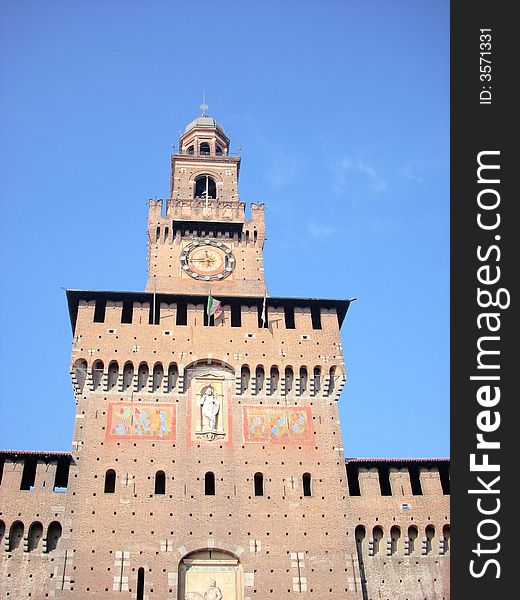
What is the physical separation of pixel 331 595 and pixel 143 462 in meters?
7.19

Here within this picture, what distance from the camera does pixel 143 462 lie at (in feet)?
89.1

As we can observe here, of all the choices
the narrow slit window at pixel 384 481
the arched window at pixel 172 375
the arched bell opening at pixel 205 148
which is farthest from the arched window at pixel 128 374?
the arched bell opening at pixel 205 148

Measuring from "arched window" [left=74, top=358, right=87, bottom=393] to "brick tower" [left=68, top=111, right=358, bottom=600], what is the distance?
0.05 m

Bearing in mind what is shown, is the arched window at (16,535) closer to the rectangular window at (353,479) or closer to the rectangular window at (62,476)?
the rectangular window at (62,476)

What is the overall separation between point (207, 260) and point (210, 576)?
13049 millimetres

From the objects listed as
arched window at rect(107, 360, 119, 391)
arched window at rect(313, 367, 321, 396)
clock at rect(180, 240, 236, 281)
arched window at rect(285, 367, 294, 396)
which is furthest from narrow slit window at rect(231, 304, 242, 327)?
arched window at rect(107, 360, 119, 391)

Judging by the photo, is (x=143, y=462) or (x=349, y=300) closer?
(x=143, y=462)

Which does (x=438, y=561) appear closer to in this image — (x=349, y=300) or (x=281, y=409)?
(x=281, y=409)

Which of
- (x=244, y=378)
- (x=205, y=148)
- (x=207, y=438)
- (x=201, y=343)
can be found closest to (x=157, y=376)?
(x=201, y=343)

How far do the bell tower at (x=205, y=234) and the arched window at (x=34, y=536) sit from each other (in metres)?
10.2

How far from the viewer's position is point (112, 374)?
95.2ft

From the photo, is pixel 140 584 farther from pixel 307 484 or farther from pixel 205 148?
pixel 205 148

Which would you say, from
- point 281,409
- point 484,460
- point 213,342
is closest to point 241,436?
point 281,409

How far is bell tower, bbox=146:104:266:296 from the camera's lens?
3322cm
